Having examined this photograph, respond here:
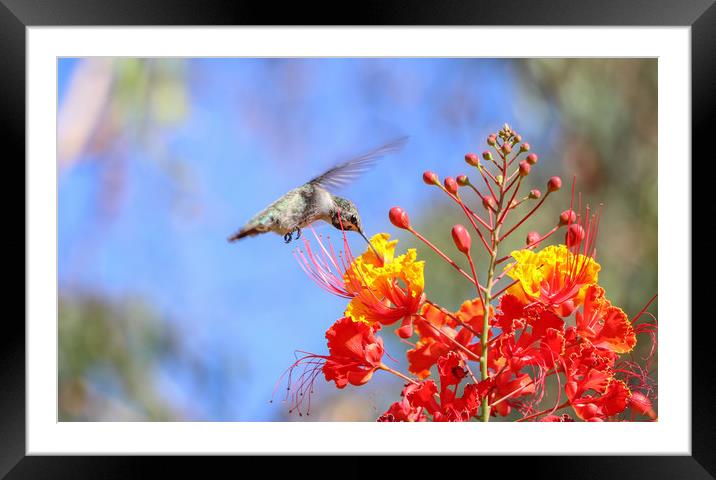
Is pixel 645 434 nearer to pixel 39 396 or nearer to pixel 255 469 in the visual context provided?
pixel 255 469

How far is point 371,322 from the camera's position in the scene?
1134mm

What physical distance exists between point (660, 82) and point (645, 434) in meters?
0.62

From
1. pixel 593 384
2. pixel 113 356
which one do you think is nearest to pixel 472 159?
pixel 593 384

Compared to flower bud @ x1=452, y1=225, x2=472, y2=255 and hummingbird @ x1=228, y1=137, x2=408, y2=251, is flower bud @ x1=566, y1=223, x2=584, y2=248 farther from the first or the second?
hummingbird @ x1=228, y1=137, x2=408, y2=251

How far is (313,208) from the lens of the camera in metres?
1.53

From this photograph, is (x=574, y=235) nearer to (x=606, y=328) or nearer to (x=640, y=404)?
(x=606, y=328)

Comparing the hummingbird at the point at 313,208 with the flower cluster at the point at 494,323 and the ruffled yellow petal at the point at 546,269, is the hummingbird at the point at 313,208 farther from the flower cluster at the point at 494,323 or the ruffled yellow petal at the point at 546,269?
the ruffled yellow petal at the point at 546,269

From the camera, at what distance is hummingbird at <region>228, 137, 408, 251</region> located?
4.88 ft

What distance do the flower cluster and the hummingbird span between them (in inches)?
12.2
